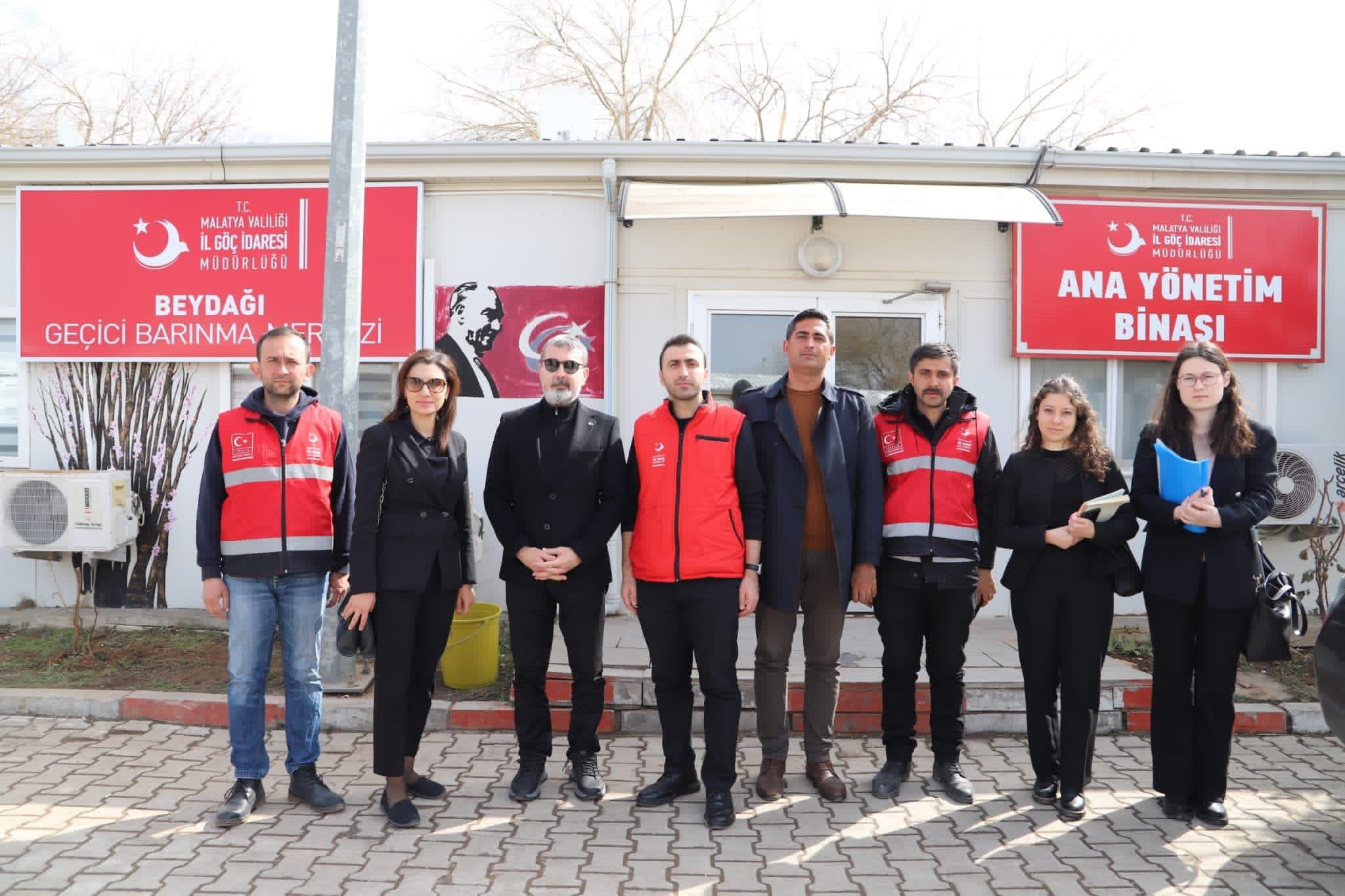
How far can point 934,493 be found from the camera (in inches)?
164

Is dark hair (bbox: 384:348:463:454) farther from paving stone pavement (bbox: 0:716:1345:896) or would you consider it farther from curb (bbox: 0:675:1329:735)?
curb (bbox: 0:675:1329:735)

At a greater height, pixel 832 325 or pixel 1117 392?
pixel 832 325

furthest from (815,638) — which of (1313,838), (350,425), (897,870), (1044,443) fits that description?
(350,425)

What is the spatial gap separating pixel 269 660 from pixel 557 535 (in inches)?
53.0

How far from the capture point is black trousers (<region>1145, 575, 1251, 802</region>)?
395 centimetres

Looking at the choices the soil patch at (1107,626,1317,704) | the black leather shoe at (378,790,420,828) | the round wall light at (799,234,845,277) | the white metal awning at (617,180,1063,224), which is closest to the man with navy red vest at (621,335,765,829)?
the black leather shoe at (378,790,420,828)

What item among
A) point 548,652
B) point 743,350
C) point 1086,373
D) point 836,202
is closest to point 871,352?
point 743,350

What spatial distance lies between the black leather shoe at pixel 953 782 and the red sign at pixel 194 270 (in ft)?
15.0

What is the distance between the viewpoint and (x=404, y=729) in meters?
4.00

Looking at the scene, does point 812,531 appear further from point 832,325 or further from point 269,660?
point 832,325

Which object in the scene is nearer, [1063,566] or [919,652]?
[1063,566]

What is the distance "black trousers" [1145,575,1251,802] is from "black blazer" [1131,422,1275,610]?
6 cm

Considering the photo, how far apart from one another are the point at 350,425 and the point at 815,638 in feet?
9.20

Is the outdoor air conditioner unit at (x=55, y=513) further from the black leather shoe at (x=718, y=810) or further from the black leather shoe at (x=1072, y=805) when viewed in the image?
the black leather shoe at (x=1072, y=805)
